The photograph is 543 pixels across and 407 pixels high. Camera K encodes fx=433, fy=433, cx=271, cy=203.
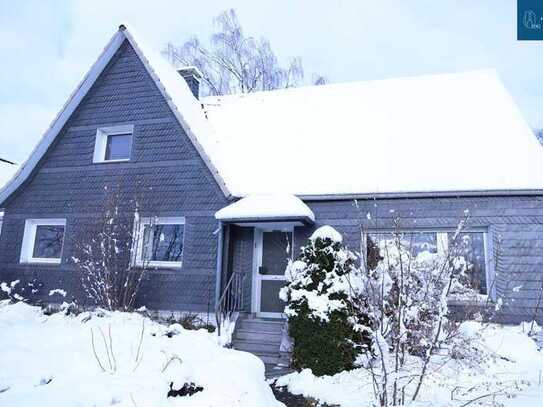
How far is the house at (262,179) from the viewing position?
8359mm

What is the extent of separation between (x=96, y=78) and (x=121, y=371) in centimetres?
935

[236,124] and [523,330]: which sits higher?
[236,124]

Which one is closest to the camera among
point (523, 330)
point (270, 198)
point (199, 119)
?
point (523, 330)

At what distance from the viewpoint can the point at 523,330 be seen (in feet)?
24.5

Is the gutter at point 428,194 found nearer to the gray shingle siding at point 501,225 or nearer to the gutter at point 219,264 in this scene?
the gray shingle siding at point 501,225

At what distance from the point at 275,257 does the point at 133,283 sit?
318 centimetres

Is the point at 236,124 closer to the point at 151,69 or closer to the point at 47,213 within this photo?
the point at 151,69

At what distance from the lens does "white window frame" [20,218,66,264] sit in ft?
35.6

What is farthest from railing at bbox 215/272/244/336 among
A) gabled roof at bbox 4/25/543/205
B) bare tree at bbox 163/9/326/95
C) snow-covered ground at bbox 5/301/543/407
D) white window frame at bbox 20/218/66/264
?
bare tree at bbox 163/9/326/95

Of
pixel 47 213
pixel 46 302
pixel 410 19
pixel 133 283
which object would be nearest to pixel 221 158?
pixel 133 283

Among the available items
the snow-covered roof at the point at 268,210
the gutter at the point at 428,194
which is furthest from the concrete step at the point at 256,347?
the gutter at the point at 428,194

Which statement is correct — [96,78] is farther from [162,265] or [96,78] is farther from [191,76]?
[162,265]

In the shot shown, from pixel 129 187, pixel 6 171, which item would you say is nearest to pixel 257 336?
pixel 129 187

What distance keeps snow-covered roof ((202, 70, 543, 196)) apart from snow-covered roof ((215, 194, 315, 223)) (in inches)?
18.2
